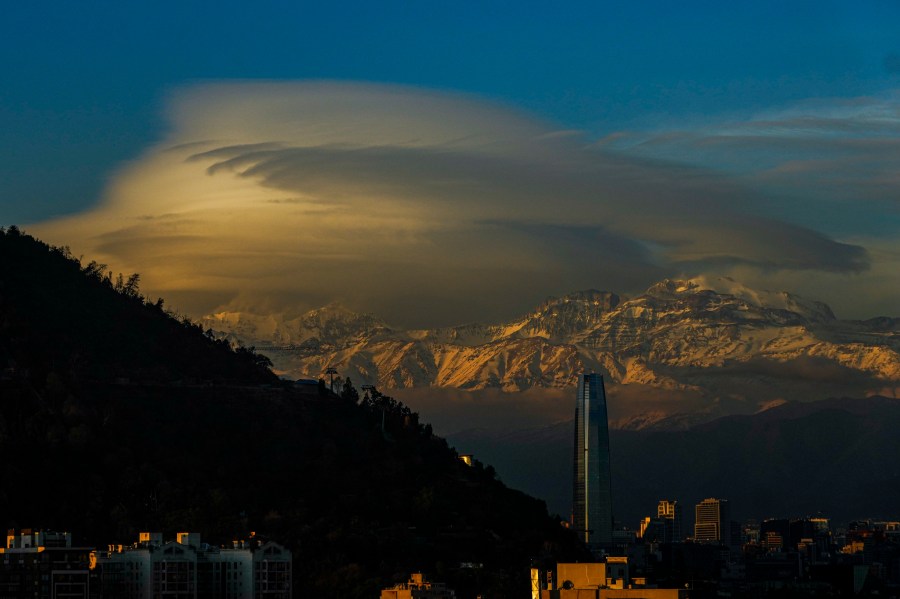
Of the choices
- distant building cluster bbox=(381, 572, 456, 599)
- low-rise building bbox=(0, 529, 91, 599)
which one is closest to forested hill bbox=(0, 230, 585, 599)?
distant building cluster bbox=(381, 572, 456, 599)

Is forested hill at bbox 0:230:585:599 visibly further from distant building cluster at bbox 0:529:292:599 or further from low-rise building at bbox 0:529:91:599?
low-rise building at bbox 0:529:91:599

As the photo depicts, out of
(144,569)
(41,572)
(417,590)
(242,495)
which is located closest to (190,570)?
(144,569)

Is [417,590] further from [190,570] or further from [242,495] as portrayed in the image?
[242,495]

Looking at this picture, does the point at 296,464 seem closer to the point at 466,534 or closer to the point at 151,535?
the point at 466,534

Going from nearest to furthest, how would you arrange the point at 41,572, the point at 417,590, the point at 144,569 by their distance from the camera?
the point at 41,572, the point at 144,569, the point at 417,590

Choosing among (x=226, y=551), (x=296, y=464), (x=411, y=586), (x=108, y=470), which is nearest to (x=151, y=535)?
(x=226, y=551)

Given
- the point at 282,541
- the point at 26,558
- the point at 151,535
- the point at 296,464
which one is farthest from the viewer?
the point at 296,464

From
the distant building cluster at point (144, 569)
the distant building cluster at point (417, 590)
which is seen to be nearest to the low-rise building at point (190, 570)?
the distant building cluster at point (144, 569)

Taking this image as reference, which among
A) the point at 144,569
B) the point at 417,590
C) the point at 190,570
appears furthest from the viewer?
the point at 417,590

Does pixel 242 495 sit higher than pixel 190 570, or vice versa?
pixel 242 495
